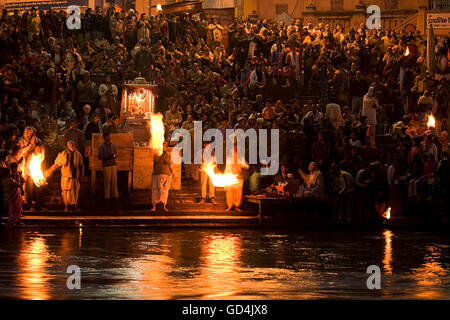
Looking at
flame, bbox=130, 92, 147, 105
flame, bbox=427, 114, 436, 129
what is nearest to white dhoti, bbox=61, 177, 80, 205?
flame, bbox=130, 92, 147, 105

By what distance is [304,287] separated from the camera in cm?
1492

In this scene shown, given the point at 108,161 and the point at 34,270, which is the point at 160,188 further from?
the point at 34,270

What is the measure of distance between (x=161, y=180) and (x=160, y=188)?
196mm

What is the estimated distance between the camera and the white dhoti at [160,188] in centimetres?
2464

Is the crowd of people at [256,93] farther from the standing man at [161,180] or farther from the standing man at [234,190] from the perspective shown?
the standing man at [161,180]

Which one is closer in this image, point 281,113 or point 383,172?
point 383,172

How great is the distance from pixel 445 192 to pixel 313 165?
313 cm

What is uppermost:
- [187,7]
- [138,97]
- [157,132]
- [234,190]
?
[187,7]

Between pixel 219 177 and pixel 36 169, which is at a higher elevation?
pixel 36 169

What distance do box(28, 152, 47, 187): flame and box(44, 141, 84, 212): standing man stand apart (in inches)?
13.2

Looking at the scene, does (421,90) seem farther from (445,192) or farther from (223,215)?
(223,215)

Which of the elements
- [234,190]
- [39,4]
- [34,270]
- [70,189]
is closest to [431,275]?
[34,270]

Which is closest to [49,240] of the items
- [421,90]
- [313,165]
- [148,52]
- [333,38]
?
[313,165]

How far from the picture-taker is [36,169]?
80.5 feet
